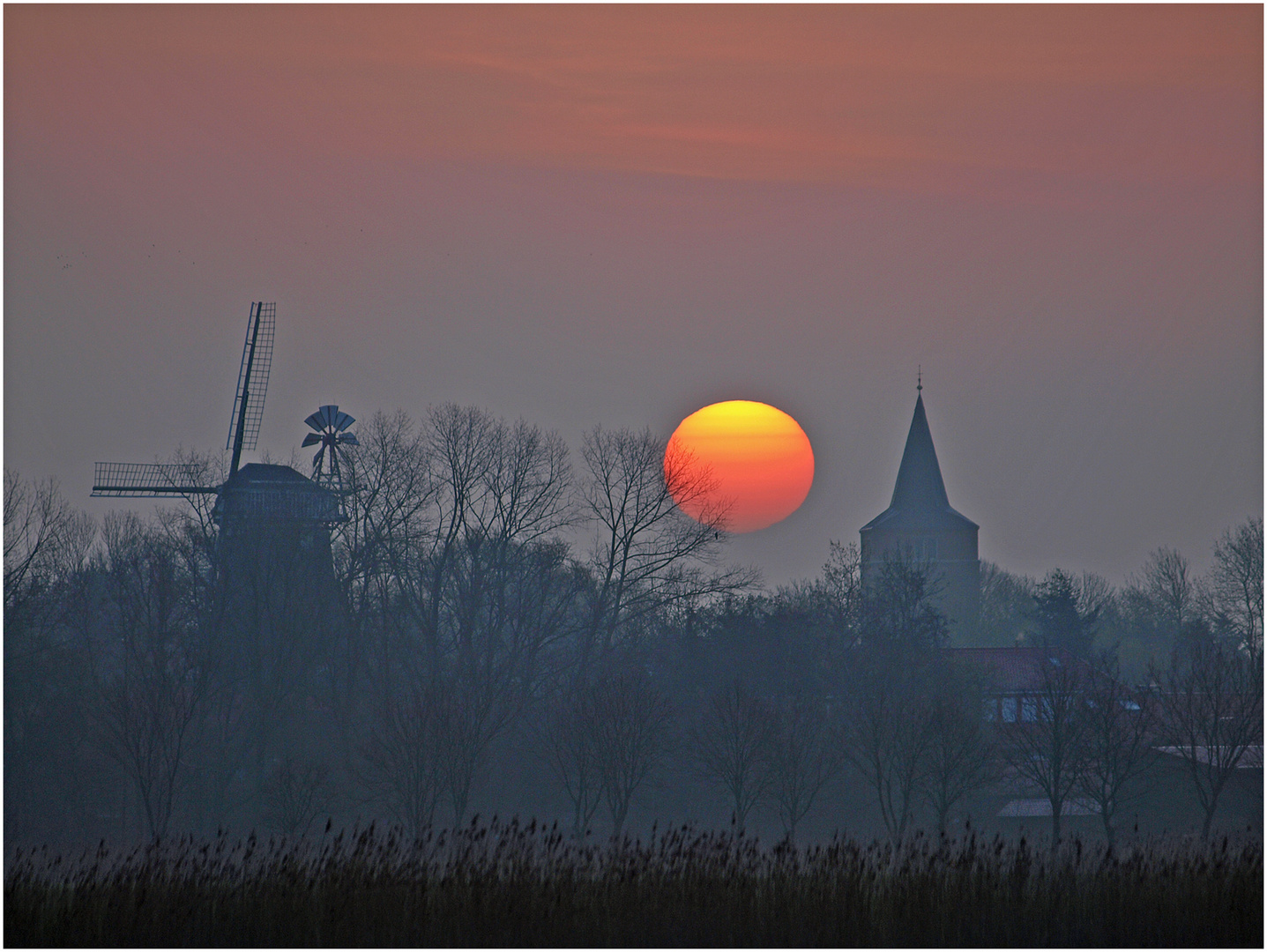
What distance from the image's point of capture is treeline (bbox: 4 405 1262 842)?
34812mm

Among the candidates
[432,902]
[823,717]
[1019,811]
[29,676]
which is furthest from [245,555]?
[432,902]

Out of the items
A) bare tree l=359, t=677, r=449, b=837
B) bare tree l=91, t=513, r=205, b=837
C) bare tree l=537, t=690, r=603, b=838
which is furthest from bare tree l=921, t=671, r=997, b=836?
bare tree l=91, t=513, r=205, b=837

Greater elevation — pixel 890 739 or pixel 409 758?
pixel 890 739

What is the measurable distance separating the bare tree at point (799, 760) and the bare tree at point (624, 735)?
3.32m

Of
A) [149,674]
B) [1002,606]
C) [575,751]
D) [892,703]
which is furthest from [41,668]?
[1002,606]

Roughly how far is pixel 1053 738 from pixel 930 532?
4858 cm

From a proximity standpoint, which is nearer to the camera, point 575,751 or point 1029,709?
point 575,751

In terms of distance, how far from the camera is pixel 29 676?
1390 inches

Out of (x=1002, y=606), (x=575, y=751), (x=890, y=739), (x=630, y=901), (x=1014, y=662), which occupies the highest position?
(x=1002, y=606)

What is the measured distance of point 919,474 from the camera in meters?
84.8

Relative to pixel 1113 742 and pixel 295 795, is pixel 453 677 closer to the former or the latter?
pixel 295 795

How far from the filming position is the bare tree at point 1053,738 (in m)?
34.5

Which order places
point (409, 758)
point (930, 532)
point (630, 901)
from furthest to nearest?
point (930, 532), point (409, 758), point (630, 901)

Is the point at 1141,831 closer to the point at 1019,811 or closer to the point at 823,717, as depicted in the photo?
the point at 1019,811
